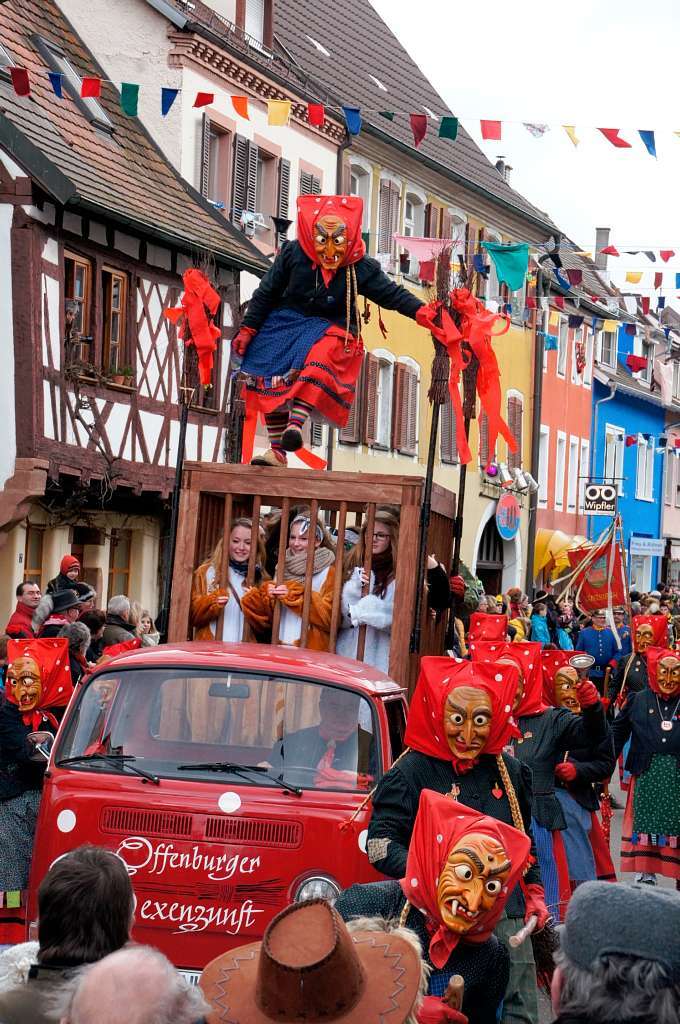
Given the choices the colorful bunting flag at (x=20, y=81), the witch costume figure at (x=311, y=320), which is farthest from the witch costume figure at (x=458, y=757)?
the colorful bunting flag at (x=20, y=81)

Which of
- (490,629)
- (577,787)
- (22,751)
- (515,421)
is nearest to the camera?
(22,751)

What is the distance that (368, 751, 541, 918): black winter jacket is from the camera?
6082mm

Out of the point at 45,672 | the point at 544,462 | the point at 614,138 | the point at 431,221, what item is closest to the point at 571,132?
the point at 614,138

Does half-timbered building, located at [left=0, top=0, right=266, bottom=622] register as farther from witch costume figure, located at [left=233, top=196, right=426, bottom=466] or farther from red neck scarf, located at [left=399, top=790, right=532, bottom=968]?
red neck scarf, located at [left=399, top=790, right=532, bottom=968]

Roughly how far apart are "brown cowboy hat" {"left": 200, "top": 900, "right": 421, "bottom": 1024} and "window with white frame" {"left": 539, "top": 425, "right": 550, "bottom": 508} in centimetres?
3864

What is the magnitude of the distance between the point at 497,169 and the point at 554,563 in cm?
949

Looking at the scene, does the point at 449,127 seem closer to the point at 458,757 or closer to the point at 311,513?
the point at 311,513

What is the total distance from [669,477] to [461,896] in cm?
5257

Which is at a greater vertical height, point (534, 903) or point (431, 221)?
point (431, 221)

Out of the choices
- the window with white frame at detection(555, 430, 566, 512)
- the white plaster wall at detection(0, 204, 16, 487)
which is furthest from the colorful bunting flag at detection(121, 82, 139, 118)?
the window with white frame at detection(555, 430, 566, 512)

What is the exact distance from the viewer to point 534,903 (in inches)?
237

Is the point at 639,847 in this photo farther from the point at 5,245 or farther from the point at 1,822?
the point at 5,245

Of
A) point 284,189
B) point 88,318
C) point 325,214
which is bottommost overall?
point 325,214

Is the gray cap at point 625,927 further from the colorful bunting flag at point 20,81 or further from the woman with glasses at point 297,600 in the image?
the colorful bunting flag at point 20,81
